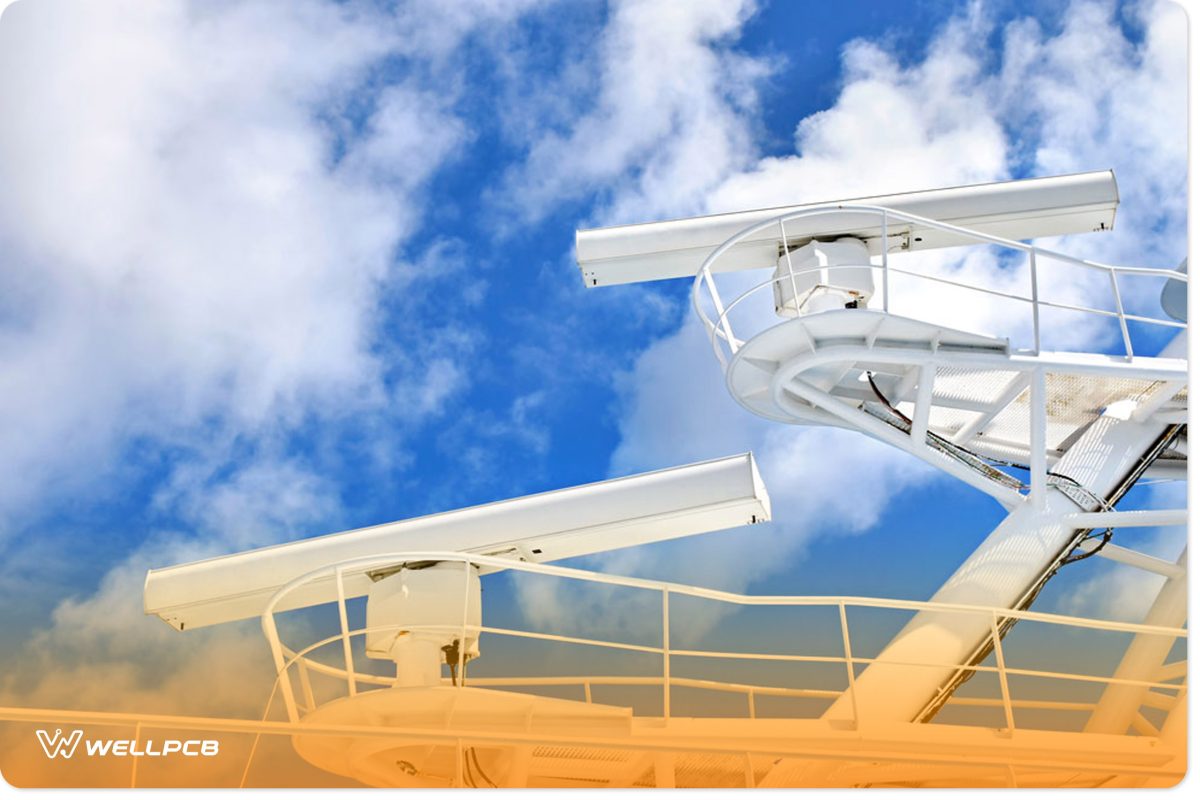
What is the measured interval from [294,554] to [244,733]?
1.44 meters

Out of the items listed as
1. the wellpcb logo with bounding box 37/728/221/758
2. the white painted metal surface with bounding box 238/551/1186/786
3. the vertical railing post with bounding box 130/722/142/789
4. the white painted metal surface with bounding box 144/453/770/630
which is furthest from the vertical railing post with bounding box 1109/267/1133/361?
the vertical railing post with bounding box 130/722/142/789

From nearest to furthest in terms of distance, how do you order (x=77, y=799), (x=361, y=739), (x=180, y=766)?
(x=77, y=799) < (x=180, y=766) < (x=361, y=739)

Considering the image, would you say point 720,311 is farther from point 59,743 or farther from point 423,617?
point 59,743

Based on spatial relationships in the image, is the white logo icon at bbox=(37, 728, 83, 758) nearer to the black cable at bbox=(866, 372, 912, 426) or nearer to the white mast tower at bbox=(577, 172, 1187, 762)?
the white mast tower at bbox=(577, 172, 1187, 762)

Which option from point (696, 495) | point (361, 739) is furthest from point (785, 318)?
point (361, 739)

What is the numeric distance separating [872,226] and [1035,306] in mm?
779

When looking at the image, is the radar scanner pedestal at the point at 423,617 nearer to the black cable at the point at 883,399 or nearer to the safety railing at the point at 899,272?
the safety railing at the point at 899,272

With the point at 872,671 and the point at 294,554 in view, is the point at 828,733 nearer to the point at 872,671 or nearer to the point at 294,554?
the point at 872,671

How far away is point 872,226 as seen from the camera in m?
4.94

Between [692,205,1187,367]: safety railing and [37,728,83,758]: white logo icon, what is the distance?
9.38 ft


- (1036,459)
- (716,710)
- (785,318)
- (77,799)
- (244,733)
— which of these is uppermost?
(785,318)

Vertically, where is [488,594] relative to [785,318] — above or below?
below

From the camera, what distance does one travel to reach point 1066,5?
17.6 ft

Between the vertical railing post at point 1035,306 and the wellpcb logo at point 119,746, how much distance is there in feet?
11.3
